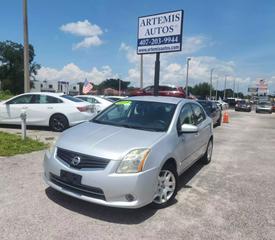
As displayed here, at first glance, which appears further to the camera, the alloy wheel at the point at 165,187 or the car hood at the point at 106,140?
the alloy wheel at the point at 165,187

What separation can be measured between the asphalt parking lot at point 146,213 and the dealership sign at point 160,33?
656cm

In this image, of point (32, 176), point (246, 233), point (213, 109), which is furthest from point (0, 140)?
point (213, 109)

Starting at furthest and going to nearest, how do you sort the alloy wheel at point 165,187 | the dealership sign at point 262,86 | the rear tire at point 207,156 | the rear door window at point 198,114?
the dealership sign at point 262,86 → the rear tire at point 207,156 → the rear door window at point 198,114 → the alloy wheel at point 165,187

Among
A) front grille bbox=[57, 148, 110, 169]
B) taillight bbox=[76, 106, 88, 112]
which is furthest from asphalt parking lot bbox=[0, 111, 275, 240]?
taillight bbox=[76, 106, 88, 112]

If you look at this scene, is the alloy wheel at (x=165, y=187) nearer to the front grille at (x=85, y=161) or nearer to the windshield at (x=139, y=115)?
the windshield at (x=139, y=115)

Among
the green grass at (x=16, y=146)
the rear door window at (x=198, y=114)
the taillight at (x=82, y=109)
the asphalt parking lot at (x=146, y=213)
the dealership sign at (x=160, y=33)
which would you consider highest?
the dealership sign at (x=160, y=33)

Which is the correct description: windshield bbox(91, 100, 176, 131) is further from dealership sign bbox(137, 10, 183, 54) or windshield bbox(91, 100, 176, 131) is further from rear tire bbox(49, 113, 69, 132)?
dealership sign bbox(137, 10, 183, 54)

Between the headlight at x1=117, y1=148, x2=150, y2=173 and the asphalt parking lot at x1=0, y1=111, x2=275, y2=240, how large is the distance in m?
0.71

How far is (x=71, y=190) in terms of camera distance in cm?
376

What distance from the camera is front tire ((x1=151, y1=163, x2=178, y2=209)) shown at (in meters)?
4.05

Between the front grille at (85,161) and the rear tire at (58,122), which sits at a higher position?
the front grille at (85,161)

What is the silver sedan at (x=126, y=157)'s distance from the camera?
3.53m

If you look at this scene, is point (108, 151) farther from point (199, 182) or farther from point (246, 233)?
point (199, 182)

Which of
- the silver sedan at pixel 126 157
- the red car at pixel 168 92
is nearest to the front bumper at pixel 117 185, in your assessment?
the silver sedan at pixel 126 157
